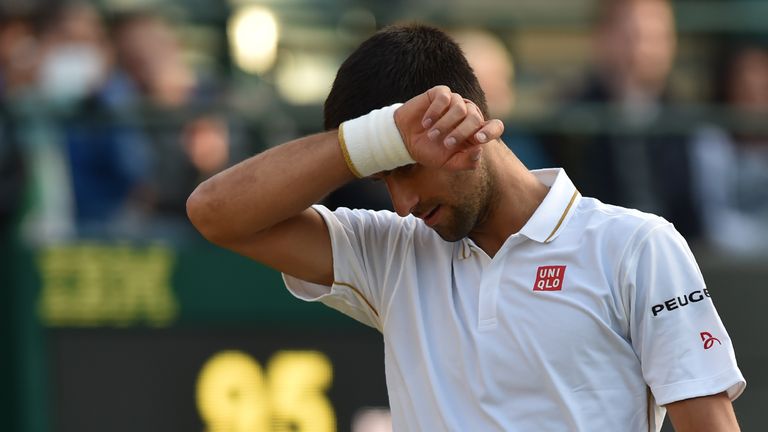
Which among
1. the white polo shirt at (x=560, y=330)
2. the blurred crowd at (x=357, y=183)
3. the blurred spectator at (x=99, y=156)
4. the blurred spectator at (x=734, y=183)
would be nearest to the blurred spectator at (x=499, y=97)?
the blurred crowd at (x=357, y=183)

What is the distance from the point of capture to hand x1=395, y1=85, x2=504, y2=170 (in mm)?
2736

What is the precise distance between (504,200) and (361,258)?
393mm

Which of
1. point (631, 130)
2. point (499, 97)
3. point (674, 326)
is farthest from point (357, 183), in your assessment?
point (674, 326)

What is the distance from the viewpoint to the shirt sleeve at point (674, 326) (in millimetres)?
2709

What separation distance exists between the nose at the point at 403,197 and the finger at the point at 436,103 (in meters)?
0.19

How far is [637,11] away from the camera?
21.3 feet

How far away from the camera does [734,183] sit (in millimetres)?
6387

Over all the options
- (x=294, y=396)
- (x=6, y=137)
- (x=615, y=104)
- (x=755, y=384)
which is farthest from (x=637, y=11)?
(x=6, y=137)

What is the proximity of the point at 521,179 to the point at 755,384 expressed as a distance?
3.10 m

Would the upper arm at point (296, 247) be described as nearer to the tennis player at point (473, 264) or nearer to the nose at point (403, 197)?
the tennis player at point (473, 264)

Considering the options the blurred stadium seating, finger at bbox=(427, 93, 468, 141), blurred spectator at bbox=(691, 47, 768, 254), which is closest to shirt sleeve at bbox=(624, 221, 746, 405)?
finger at bbox=(427, 93, 468, 141)

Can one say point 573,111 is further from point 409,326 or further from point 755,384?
point 409,326

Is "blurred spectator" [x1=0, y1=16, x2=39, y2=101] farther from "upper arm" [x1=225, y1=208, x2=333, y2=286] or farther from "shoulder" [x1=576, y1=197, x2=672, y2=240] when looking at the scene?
"shoulder" [x1=576, y1=197, x2=672, y2=240]

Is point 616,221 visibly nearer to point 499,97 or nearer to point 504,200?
point 504,200
